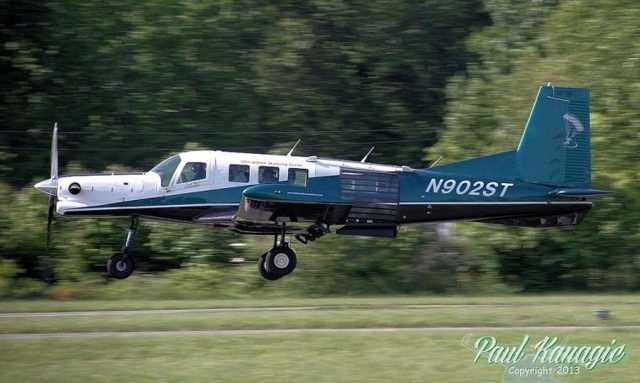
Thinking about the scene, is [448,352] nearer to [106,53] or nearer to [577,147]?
[577,147]

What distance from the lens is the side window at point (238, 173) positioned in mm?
20688

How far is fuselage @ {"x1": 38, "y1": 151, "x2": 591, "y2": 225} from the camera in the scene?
2069cm

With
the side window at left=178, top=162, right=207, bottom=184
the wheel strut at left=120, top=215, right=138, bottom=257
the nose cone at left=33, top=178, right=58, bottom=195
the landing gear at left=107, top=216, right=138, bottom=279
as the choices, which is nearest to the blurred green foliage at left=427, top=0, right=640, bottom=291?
the side window at left=178, top=162, right=207, bottom=184

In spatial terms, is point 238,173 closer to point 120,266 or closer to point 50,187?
point 120,266

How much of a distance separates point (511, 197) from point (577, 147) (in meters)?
1.65

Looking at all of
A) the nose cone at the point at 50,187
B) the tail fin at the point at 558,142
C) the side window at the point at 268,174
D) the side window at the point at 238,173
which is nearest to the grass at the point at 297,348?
the side window at the point at 268,174

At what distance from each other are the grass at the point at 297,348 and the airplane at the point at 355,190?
2722mm

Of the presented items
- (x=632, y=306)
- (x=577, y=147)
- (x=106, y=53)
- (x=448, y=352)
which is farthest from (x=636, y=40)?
(x=106, y=53)

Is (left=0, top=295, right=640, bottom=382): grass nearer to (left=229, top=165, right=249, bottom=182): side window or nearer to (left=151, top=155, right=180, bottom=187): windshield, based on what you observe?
(left=229, top=165, right=249, bottom=182): side window

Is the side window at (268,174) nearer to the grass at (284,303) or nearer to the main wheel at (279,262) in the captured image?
the main wheel at (279,262)

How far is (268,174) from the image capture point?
20531 mm

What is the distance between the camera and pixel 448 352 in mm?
14016

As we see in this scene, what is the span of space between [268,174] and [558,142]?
5.76 meters

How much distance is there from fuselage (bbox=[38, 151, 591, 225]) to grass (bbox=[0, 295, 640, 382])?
2.75 m
